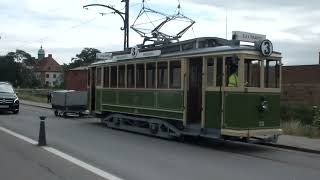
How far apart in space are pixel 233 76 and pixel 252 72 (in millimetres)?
662

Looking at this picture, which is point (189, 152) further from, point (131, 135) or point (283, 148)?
point (131, 135)

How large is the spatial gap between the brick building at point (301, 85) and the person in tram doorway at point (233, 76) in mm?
29364

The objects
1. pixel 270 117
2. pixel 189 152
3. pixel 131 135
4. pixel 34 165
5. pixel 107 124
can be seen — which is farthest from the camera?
pixel 107 124

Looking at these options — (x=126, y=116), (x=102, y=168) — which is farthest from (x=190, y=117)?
(x=102, y=168)

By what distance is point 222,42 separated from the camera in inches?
721

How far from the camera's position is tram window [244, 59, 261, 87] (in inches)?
650

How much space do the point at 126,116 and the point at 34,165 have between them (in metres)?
9.95

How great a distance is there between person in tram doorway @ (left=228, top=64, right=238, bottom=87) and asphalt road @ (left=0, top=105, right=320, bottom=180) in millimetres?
1856

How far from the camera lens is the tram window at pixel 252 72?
16.5 m

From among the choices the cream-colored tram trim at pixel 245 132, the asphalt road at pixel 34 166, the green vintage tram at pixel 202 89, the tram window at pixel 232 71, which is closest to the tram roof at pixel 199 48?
the green vintage tram at pixel 202 89

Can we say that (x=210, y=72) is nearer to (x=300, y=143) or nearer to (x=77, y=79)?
(x=300, y=143)

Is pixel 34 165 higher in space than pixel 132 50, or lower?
lower

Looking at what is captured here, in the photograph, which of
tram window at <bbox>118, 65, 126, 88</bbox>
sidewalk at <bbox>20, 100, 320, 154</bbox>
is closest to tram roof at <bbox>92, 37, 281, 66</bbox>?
tram window at <bbox>118, 65, 126, 88</bbox>

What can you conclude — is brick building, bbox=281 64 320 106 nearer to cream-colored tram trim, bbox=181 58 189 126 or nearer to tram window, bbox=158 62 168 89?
tram window, bbox=158 62 168 89
